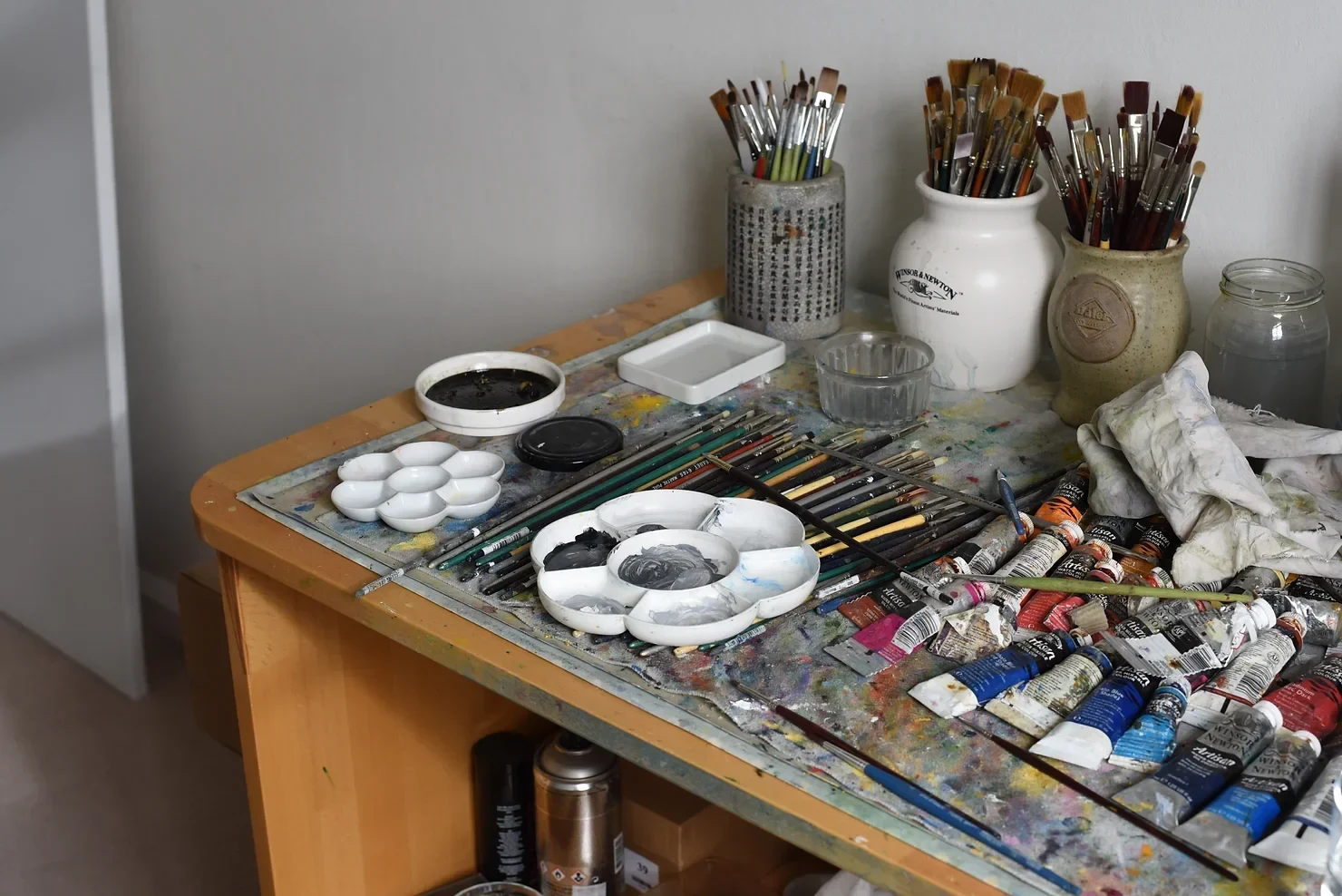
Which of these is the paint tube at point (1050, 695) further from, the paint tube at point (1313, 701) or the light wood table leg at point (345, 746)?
the light wood table leg at point (345, 746)

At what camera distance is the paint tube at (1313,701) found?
0.80m

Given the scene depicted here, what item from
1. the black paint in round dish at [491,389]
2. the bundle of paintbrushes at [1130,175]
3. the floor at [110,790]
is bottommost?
the floor at [110,790]

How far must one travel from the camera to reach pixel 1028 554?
958mm

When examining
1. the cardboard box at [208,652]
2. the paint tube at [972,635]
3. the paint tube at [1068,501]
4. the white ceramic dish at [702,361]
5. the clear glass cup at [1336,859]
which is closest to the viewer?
the clear glass cup at [1336,859]

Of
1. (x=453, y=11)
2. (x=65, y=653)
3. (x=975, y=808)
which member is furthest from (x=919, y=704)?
(x=65, y=653)

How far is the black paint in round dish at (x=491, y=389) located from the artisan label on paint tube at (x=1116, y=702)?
22.5 inches

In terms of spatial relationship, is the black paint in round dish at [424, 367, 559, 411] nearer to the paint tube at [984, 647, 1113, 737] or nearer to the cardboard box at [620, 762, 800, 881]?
the cardboard box at [620, 762, 800, 881]

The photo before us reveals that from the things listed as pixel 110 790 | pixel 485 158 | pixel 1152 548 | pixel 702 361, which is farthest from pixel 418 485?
pixel 110 790

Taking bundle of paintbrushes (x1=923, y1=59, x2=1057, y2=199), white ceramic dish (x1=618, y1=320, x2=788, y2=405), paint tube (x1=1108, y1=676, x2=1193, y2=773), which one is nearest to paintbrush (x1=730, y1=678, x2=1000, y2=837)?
paint tube (x1=1108, y1=676, x2=1193, y2=773)

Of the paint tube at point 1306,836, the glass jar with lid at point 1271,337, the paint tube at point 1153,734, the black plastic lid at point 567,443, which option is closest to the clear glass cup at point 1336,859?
the paint tube at point 1306,836

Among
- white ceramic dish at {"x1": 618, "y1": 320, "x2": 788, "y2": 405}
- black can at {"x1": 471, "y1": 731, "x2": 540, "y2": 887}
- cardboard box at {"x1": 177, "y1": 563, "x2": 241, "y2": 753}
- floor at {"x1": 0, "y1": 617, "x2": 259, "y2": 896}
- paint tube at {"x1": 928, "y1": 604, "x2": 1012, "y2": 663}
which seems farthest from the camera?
cardboard box at {"x1": 177, "y1": 563, "x2": 241, "y2": 753}

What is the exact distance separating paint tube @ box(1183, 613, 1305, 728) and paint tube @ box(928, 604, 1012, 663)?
12cm

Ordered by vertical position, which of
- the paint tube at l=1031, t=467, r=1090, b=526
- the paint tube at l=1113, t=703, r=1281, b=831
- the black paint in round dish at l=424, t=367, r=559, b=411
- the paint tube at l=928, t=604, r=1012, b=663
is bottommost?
the paint tube at l=1113, t=703, r=1281, b=831

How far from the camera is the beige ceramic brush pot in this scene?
43.4 inches
